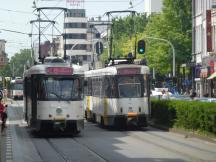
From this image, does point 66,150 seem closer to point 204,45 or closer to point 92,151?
point 92,151

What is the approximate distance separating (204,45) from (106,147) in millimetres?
49643

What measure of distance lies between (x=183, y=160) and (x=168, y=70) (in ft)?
216

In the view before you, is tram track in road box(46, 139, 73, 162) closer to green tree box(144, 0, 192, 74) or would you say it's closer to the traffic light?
the traffic light

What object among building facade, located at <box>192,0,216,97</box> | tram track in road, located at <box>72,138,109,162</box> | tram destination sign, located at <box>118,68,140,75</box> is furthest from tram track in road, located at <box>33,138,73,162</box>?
building facade, located at <box>192,0,216,97</box>

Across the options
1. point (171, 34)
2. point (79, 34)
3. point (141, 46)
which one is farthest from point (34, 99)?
point (79, 34)

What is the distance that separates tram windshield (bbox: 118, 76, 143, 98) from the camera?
35125mm

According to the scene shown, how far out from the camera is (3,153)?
23000mm

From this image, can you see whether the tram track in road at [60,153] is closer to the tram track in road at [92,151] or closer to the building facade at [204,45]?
the tram track in road at [92,151]

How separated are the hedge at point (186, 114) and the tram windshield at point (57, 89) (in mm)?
4741

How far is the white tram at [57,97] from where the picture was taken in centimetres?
3011

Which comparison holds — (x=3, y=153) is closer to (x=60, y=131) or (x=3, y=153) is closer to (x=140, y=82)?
(x=60, y=131)

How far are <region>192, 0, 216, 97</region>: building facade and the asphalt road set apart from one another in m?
32.9

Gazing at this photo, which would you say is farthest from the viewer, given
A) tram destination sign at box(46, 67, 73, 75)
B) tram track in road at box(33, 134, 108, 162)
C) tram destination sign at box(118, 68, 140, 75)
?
tram destination sign at box(118, 68, 140, 75)

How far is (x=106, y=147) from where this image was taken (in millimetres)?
25656
